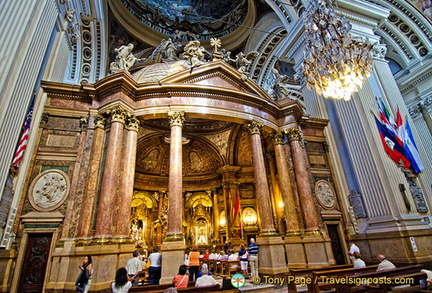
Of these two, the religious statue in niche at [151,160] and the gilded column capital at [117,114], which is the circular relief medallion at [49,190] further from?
the religious statue in niche at [151,160]

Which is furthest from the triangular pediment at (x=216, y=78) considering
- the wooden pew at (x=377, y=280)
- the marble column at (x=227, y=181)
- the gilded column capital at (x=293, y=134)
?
the wooden pew at (x=377, y=280)

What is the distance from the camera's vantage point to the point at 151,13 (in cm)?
1908

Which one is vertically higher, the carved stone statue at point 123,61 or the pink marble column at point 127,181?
the carved stone statue at point 123,61

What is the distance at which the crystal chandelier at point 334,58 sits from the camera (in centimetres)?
755

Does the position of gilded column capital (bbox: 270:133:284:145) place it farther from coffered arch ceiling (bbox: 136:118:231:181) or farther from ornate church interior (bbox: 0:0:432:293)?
coffered arch ceiling (bbox: 136:118:231:181)

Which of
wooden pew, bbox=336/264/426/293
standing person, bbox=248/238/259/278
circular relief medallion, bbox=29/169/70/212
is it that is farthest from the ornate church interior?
wooden pew, bbox=336/264/426/293

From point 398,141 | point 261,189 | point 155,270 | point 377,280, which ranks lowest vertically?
point 377,280

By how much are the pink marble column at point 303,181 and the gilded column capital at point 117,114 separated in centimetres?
737

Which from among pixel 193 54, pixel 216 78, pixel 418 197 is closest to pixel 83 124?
pixel 193 54

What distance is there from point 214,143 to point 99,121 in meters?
8.39

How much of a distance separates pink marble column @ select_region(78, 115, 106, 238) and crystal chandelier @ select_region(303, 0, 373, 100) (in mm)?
7782

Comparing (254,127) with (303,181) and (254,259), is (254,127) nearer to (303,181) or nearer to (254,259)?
(303,181)

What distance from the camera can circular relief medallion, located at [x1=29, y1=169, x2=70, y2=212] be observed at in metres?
8.01

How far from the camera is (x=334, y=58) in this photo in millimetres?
7480
